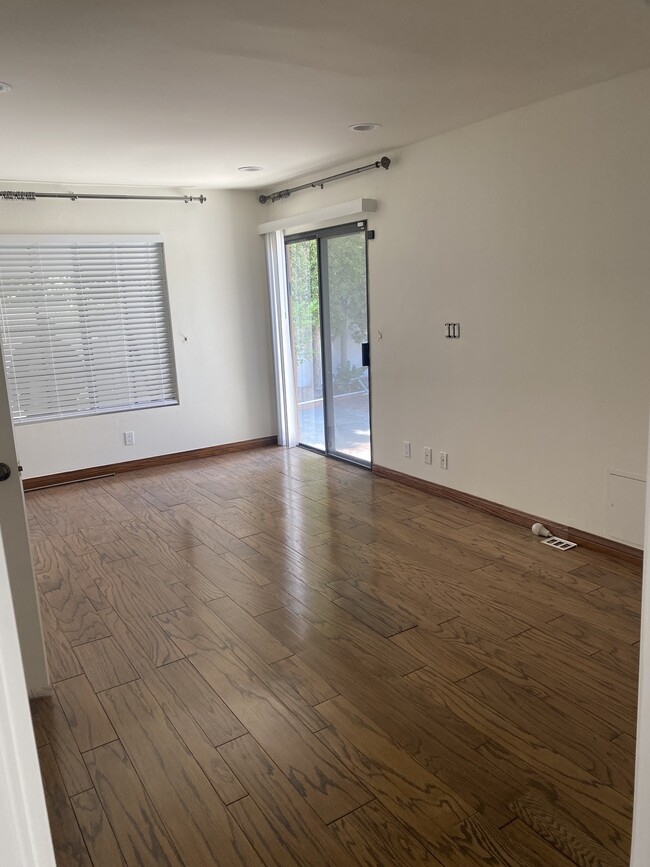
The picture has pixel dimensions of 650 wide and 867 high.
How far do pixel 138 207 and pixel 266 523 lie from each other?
3.21 metres

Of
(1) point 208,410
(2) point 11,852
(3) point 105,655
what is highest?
(2) point 11,852

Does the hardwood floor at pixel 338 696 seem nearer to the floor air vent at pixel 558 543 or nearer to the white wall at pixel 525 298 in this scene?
the floor air vent at pixel 558 543

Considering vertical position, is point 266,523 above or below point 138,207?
below

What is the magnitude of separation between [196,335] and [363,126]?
2.88 m

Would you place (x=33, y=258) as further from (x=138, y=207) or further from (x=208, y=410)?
(x=208, y=410)

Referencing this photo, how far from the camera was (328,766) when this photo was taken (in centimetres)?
216

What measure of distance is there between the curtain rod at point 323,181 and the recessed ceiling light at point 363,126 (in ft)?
2.30

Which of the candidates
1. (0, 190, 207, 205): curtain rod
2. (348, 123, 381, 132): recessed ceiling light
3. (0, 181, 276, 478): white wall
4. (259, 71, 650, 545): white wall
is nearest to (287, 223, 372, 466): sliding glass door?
(259, 71, 650, 545): white wall

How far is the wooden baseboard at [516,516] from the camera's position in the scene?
3.63m

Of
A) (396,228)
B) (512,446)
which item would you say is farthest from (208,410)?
(512,446)

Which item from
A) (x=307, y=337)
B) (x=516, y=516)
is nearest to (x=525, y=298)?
(x=516, y=516)

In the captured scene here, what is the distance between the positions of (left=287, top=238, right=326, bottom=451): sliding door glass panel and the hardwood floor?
7.11 feet

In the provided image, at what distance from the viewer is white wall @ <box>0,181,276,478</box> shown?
5.63m

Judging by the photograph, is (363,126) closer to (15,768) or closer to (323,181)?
(323,181)
